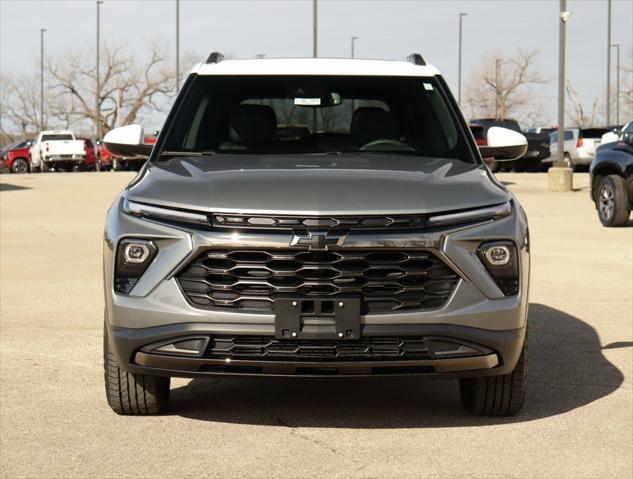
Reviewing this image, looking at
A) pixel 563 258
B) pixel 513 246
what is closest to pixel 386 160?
pixel 513 246

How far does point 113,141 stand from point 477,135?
3194cm

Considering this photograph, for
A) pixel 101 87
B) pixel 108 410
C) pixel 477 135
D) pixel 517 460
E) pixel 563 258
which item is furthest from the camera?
pixel 101 87

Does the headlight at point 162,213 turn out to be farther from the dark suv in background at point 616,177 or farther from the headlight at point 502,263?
the dark suv in background at point 616,177

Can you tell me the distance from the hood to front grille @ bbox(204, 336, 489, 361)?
551 mm

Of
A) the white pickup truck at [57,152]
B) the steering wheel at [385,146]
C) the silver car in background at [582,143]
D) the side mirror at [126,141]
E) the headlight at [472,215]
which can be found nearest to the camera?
the headlight at [472,215]

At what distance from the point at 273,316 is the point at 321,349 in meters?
0.26

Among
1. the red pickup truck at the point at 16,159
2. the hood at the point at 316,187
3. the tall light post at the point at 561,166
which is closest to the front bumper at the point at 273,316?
the hood at the point at 316,187

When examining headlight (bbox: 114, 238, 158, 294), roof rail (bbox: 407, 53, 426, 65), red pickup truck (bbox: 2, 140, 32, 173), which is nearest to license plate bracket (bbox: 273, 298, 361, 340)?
headlight (bbox: 114, 238, 158, 294)

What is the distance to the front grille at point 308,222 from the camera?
544 centimetres

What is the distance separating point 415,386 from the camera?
702 centimetres

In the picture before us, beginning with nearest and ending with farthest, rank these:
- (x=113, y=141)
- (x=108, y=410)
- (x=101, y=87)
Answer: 1. (x=108, y=410)
2. (x=113, y=141)
3. (x=101, y=87)

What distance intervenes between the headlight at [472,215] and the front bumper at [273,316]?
3 cm

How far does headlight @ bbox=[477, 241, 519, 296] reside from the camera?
5.57 metres

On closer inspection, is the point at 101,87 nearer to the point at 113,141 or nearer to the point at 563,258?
the point at 563,258
